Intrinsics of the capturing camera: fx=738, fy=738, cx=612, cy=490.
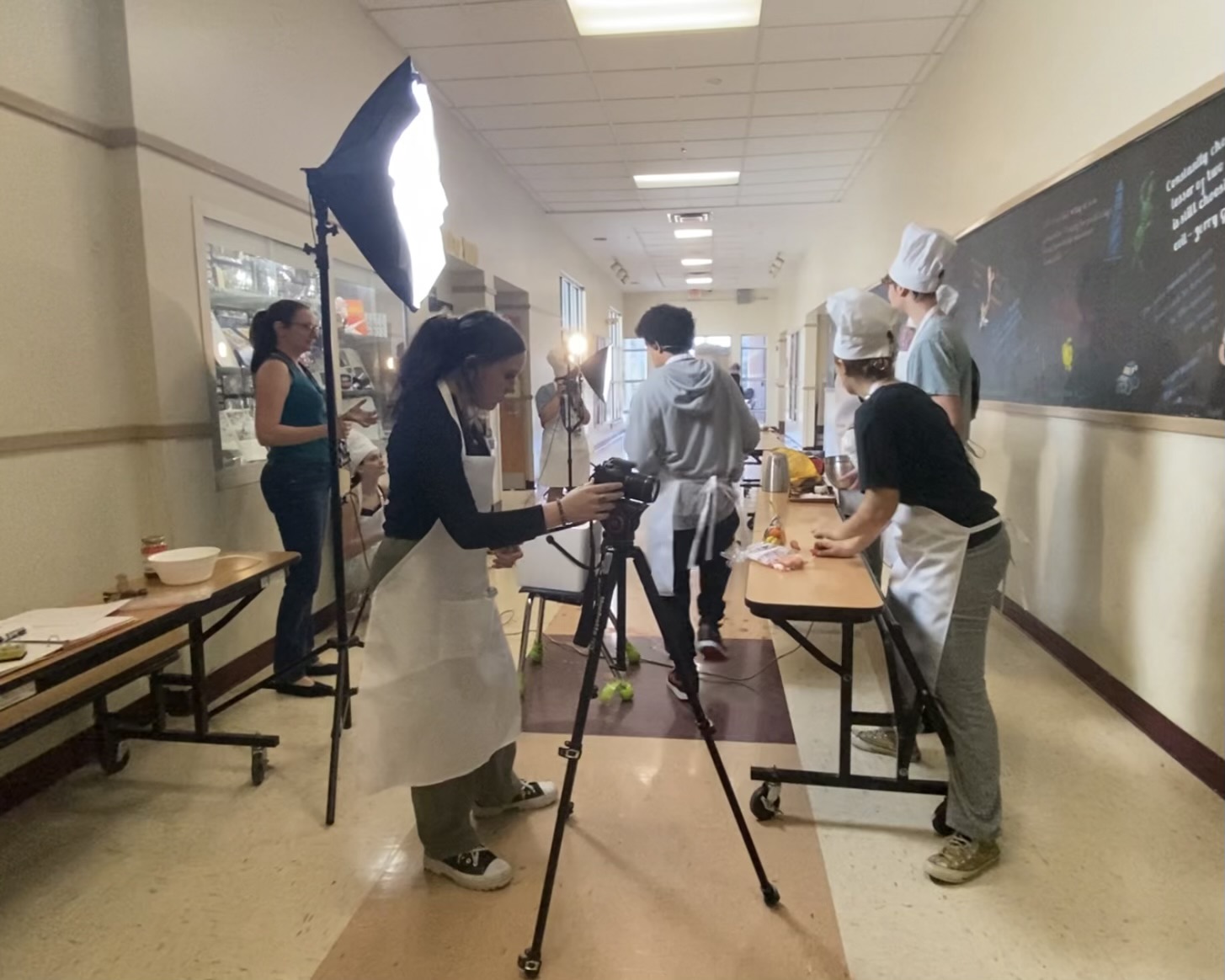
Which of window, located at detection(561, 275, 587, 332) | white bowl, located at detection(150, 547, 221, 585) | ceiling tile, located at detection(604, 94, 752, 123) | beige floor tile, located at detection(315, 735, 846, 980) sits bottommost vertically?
beige floor tile, located at detection(315, 735, 846, 980)

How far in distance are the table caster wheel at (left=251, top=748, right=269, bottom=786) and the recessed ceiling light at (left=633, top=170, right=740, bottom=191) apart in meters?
5.80

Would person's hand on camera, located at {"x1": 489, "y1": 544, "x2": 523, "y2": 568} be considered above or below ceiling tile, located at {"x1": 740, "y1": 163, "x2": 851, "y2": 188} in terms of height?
below

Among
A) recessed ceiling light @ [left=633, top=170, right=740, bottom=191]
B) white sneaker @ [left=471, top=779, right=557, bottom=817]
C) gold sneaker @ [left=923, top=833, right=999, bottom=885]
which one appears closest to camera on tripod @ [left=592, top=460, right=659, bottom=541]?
white sneaker @ [left=471, top=779, right=557, bottom=817]

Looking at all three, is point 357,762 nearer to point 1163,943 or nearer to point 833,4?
point 1163,943

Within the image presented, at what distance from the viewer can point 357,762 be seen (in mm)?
1680

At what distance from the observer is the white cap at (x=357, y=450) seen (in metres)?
3.14

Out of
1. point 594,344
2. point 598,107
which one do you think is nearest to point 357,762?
point 598,107

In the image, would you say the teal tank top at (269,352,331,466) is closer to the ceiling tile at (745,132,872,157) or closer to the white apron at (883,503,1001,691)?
the white apron at (883,503,1001,691)

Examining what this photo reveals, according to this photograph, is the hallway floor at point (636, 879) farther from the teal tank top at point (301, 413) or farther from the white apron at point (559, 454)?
the white apron at point (559, 454)

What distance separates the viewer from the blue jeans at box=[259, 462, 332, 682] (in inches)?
108

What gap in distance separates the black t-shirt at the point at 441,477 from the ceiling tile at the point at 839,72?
3.75 m

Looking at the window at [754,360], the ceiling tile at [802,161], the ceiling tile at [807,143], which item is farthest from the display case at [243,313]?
the window at [754,360]

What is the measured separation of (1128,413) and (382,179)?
2.41m

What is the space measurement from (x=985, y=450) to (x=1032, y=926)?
2591mm
